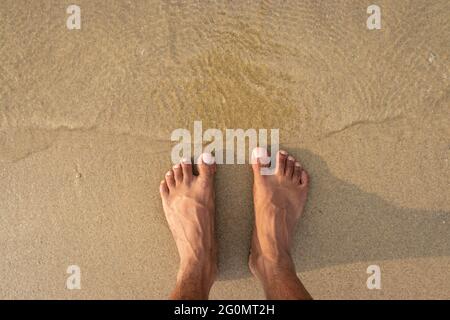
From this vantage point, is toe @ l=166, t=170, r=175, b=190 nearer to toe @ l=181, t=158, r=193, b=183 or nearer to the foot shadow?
toe @ l=181, t=158, r=193, b=183

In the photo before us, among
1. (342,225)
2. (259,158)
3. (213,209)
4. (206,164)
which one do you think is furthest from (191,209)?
(342,225)

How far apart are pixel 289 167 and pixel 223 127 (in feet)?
1.23

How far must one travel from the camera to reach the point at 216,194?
1.87 m

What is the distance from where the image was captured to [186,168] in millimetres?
1834

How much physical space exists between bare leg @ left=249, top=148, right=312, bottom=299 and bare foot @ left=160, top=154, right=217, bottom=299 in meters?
0.21

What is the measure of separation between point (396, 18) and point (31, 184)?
76.3 inches

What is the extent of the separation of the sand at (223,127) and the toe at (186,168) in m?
0.09

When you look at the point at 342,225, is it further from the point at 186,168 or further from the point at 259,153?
the point at 186,168

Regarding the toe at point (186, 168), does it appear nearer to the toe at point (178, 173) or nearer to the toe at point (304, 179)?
the toe at point (178, 173)

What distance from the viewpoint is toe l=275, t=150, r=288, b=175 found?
5.96 feet

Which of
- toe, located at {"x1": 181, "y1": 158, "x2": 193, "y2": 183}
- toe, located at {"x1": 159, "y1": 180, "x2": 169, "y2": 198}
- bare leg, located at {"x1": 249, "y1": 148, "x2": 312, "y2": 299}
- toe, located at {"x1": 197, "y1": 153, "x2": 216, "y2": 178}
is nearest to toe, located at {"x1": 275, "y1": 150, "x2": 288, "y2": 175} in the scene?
bare leg, located at {"x1": 249, "y1": 148, "x2": 312, "y2": 299}

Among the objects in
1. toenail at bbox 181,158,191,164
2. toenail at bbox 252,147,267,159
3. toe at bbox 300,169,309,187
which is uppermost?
toenail at bbox 252,147,267,159
